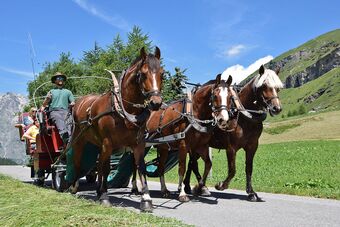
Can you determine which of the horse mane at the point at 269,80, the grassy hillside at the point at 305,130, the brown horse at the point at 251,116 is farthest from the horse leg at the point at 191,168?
Result: the grassy hillside at the point at 305,130

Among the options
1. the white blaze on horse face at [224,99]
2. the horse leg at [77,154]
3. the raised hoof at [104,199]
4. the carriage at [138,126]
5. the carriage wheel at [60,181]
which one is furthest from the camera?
the carriage wheel at [60,181]

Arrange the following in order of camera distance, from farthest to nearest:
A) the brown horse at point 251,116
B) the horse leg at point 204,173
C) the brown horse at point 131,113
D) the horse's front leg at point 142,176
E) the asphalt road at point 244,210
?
the horse leg at point 204,173 < the brown horse at point 251,116 < the horse's front leg at point 142,176 < the brown horse at point 131,113 < the asphalt road at point 244,210

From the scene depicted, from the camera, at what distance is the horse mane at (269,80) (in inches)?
342

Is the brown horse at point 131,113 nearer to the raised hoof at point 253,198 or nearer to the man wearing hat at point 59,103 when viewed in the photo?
the man wearing hat at point 59,103

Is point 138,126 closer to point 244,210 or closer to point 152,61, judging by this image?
point 152,61

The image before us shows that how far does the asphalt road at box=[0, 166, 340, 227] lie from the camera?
254 inches

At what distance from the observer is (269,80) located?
8.75 metres

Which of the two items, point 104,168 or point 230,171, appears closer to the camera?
point 104,168

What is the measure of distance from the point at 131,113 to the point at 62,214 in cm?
249

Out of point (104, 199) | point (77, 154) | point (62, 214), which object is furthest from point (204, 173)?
point (62, 214)

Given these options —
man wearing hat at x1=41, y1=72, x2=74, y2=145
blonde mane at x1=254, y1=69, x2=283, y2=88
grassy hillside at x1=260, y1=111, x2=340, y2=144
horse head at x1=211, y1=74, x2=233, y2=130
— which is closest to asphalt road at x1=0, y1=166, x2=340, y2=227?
horse head at x1=211, y1=74, x2=233, y2=130

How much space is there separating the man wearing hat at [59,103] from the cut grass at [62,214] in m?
3.32

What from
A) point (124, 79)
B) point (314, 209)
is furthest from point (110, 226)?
point (314, 209)

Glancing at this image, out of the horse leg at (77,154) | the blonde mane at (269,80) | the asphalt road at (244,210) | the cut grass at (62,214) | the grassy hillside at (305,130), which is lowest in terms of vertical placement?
the asphalt road at (244,210)
